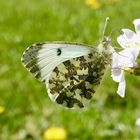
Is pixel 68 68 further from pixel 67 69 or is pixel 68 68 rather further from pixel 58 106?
pixel 58 106

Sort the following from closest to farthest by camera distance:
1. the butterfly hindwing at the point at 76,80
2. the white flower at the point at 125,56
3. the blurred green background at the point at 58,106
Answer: the white flower at the point at 125,56 < the butterfly hindwing at the point at 76,80 < the blurred green background at the point at 58,106

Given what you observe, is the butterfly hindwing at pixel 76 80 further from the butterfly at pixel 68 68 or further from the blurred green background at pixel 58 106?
the blurred green background at pixel 58 106

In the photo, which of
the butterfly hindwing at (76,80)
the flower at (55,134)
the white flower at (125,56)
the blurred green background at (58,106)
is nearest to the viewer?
the white flower at (125,56)

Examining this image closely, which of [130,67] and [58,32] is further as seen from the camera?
[58,32]

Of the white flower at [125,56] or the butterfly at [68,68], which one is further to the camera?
the butterfly at [68,68]

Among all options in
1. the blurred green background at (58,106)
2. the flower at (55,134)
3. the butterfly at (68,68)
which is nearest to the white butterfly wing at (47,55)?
the butterfly at (68,68)

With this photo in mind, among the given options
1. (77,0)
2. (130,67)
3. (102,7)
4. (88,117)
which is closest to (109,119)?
(88,117)

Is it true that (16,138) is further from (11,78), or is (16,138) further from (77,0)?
(77,0)
